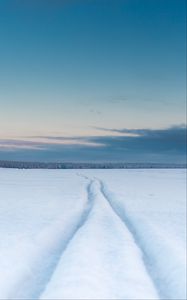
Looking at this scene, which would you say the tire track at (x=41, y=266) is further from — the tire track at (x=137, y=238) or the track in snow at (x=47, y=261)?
the tire track at (x=137, y=238)

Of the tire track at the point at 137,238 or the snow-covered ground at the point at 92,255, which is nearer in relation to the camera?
the snow-covered ground at the point at 92,255

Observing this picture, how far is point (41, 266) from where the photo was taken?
7.61 m

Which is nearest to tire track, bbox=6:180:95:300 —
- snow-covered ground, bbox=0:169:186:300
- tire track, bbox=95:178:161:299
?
snow-covered ground, bbox=0:169:186:300

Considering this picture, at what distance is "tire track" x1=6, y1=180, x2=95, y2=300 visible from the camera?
20.8 feet

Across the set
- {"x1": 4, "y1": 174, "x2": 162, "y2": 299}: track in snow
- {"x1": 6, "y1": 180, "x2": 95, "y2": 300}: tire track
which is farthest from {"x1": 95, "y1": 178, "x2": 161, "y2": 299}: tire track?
{"x1": 6, "y1": 180, "x2": 95, "y2": 300}: tire track

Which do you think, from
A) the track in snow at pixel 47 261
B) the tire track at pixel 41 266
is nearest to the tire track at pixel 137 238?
the track in snow at pixel 47 261

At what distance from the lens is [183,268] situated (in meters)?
7.20

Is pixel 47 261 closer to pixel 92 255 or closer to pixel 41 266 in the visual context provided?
pixel 41 266

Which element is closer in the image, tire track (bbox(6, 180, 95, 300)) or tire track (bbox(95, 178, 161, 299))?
tire track (bbox(6, 180, 95, 300))

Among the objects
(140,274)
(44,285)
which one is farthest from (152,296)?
(44,285)

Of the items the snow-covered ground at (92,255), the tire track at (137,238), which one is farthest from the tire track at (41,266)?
the tire track at (137,238)

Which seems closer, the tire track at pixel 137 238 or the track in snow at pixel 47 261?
the track in snow at pixel 47 261

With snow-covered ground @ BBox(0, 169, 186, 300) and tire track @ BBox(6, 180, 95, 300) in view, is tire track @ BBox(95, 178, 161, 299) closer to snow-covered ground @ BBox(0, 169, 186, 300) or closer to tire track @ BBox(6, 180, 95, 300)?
snow-covered ground @ BBox(0, 169, 186, 300)

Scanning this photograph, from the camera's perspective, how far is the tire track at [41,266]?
20.8 ft
